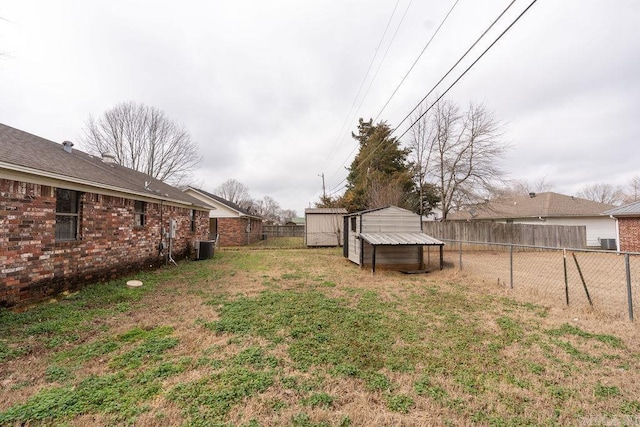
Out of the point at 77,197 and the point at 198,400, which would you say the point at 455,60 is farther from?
the point at 77,197

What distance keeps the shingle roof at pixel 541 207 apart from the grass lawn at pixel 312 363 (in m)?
17.1

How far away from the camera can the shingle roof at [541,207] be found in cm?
1947

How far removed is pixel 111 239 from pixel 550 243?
20792 millimetres

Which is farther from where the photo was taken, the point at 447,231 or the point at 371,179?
the point at 371,179

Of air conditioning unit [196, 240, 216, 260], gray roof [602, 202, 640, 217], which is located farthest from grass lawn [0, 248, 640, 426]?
gray roof [602, 202, 640, 217]

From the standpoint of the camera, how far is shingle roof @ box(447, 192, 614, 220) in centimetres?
1947

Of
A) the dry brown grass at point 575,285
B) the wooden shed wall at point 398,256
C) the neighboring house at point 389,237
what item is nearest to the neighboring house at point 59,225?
the neighboring house at point 389,237

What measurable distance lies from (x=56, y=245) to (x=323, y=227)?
14.5m

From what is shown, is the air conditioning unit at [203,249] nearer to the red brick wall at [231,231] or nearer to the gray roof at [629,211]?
the red brick wall at [231,231]

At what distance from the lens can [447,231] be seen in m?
15.7

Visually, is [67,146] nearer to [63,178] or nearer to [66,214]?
[66,214]

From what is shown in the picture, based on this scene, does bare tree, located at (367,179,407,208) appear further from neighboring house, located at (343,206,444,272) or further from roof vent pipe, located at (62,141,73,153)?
roof vent pipe, located at (62,141,73,153)

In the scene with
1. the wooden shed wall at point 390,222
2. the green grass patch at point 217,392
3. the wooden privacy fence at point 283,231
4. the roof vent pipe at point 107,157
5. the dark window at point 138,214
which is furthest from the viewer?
the wooden privacy fence at point 283,231

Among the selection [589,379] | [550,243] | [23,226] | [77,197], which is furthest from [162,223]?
[550,243]
